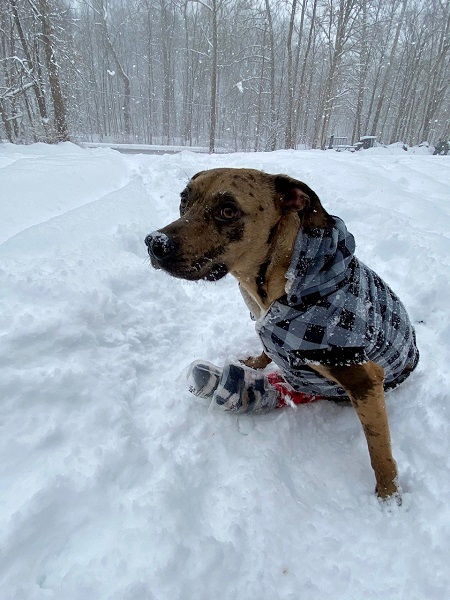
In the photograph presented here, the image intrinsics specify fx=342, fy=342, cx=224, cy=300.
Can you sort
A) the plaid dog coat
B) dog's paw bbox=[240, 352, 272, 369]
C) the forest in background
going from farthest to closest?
the forest in background
dog's paw bbox=[240, 352, 272, 369]
the plaid dog coat

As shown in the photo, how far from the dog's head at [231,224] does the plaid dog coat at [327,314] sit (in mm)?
148

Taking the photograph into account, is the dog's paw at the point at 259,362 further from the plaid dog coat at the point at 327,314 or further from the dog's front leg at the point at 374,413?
the dog's front leg at the point at 374,413

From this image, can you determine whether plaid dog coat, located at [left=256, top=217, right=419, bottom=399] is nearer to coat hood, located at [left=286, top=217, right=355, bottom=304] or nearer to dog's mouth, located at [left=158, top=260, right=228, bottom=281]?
coat hood, located at [left=286, top=217, right=355, bottom=304]

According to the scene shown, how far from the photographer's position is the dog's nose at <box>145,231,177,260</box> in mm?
1576

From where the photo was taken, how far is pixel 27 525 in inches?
50.0

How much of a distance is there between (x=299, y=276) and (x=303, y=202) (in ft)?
1.30

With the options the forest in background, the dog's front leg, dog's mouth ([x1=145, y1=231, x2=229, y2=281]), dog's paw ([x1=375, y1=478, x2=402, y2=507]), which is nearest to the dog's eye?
dog's mouth ([x1=145, y1=231, x2=229, y2=281])

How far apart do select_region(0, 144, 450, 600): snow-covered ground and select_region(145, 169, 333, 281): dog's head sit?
0.90 metres

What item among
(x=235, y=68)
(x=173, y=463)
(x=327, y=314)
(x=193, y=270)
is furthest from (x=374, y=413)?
(x=235, y=68)

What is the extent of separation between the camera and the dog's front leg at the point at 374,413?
5.29 ft

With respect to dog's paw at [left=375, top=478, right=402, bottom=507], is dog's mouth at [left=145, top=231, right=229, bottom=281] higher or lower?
higher

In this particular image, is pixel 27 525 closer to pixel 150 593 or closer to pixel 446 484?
pixel 150 593

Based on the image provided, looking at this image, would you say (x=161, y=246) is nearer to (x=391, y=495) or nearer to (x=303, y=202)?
(x=303, y=202)

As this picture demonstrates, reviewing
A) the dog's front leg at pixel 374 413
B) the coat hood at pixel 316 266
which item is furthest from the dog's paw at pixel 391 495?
the coat hood at pixel 316 266
